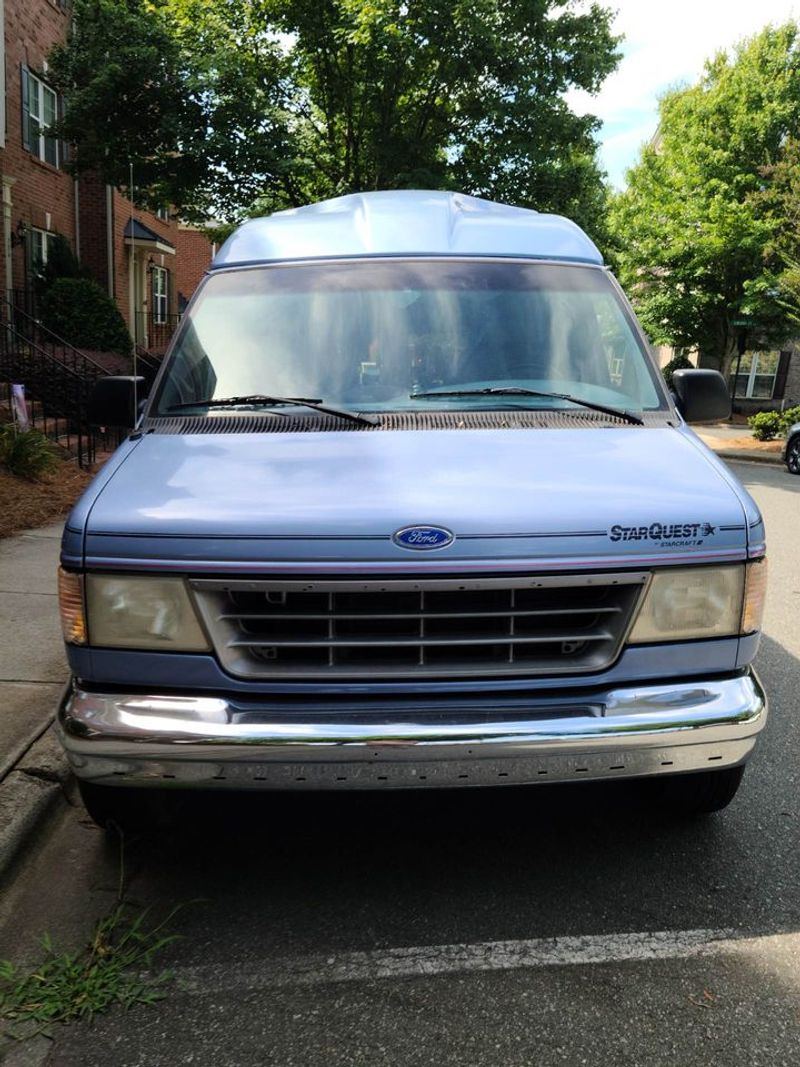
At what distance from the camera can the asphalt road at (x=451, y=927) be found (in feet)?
7.66

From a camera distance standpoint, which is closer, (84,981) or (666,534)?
(84,981)

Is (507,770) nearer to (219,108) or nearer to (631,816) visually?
(631,816)

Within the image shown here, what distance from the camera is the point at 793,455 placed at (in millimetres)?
16344

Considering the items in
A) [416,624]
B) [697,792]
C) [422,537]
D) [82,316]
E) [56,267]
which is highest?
[56,267]

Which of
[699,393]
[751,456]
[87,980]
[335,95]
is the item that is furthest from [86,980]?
[751,456]

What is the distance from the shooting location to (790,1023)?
2391 millimetres

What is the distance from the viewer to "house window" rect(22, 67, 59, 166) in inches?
710

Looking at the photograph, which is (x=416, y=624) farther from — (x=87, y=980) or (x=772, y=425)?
(x=772, y=425)

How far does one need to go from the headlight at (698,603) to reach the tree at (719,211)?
72.3 ft

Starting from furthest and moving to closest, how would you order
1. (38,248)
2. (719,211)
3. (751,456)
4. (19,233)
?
(719,211) → (38,248) → (751,456) → (19,233)

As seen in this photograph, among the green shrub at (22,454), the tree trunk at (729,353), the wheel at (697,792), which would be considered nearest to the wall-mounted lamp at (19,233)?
the green shrub at (22,454)

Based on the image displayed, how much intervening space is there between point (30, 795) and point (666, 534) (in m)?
2.51

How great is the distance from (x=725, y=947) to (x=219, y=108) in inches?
631

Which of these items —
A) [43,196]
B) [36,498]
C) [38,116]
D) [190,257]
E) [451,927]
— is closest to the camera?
[451,927]
